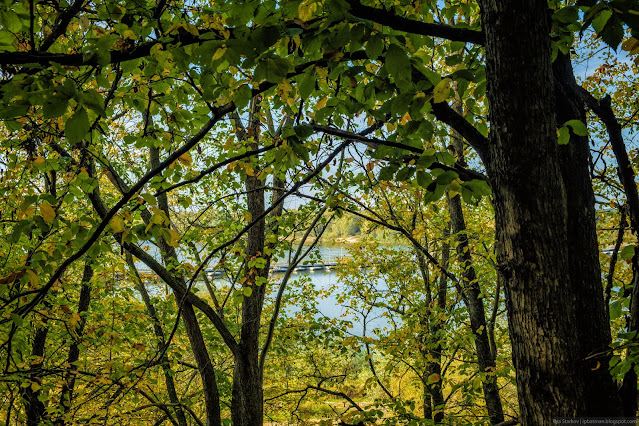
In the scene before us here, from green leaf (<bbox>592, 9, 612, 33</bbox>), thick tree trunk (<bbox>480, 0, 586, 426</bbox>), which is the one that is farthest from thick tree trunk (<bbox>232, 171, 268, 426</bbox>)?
green leaf (<bbox>592, 9, 612, 33</bbox>)

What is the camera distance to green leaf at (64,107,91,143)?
1.26 meters

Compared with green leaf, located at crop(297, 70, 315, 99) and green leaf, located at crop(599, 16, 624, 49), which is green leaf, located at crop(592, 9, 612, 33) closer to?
green leaf, located at crop(599, 16, 624, 49)

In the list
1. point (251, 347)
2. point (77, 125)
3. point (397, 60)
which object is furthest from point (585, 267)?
point (251, 347)

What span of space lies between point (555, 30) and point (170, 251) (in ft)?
17.9

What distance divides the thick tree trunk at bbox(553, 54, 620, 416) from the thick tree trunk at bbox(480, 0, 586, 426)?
26 centimetres

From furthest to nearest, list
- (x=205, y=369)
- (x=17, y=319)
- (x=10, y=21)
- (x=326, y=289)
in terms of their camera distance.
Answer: (x=326, y=289), (x=205, y=369), (x=17, y=319), (x=10, y=21)

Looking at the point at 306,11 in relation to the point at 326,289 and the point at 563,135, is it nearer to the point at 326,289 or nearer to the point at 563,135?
the point at 563,135

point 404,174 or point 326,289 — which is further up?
point 326,289

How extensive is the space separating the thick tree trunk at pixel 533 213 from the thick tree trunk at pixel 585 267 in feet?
0.84

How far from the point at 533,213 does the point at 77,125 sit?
1.66m

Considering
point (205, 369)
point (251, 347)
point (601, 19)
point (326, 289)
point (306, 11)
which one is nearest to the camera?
point (601, 19)

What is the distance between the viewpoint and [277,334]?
8.23 metres

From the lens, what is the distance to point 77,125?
49.9 inches

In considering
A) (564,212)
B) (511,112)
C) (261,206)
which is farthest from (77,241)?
(261,206)
